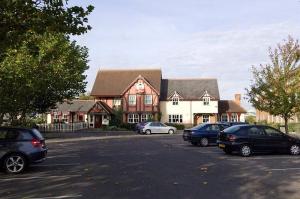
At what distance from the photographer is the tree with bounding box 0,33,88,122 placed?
35.9m

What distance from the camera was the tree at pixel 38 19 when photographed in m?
13.6

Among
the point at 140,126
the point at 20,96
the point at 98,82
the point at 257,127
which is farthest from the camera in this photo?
the point at 98,82

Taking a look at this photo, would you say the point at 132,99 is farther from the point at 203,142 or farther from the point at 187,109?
the point at 203,142

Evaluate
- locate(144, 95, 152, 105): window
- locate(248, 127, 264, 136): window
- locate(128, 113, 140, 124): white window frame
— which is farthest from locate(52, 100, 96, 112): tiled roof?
locate(248, 127, 264, 136): window

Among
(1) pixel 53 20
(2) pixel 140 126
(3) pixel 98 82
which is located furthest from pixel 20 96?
(3) pixel 98 82

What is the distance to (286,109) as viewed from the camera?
3881 cm

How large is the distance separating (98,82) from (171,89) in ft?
37.7

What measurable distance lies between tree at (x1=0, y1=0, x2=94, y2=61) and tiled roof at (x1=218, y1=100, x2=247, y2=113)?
209 feet

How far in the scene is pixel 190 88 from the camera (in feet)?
247

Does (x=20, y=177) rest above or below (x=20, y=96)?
below

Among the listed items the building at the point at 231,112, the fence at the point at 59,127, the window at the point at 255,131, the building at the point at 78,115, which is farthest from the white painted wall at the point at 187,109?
the window at the point at 255,131

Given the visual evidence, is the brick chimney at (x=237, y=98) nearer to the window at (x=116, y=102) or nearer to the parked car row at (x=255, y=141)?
the window at (x=116, y=102)

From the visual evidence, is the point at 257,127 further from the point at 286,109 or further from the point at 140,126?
the point at 140,126

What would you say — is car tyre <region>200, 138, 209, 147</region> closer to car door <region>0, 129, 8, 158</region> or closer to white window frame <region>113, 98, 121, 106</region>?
car door <region>0, 129, 8, 158</region>
